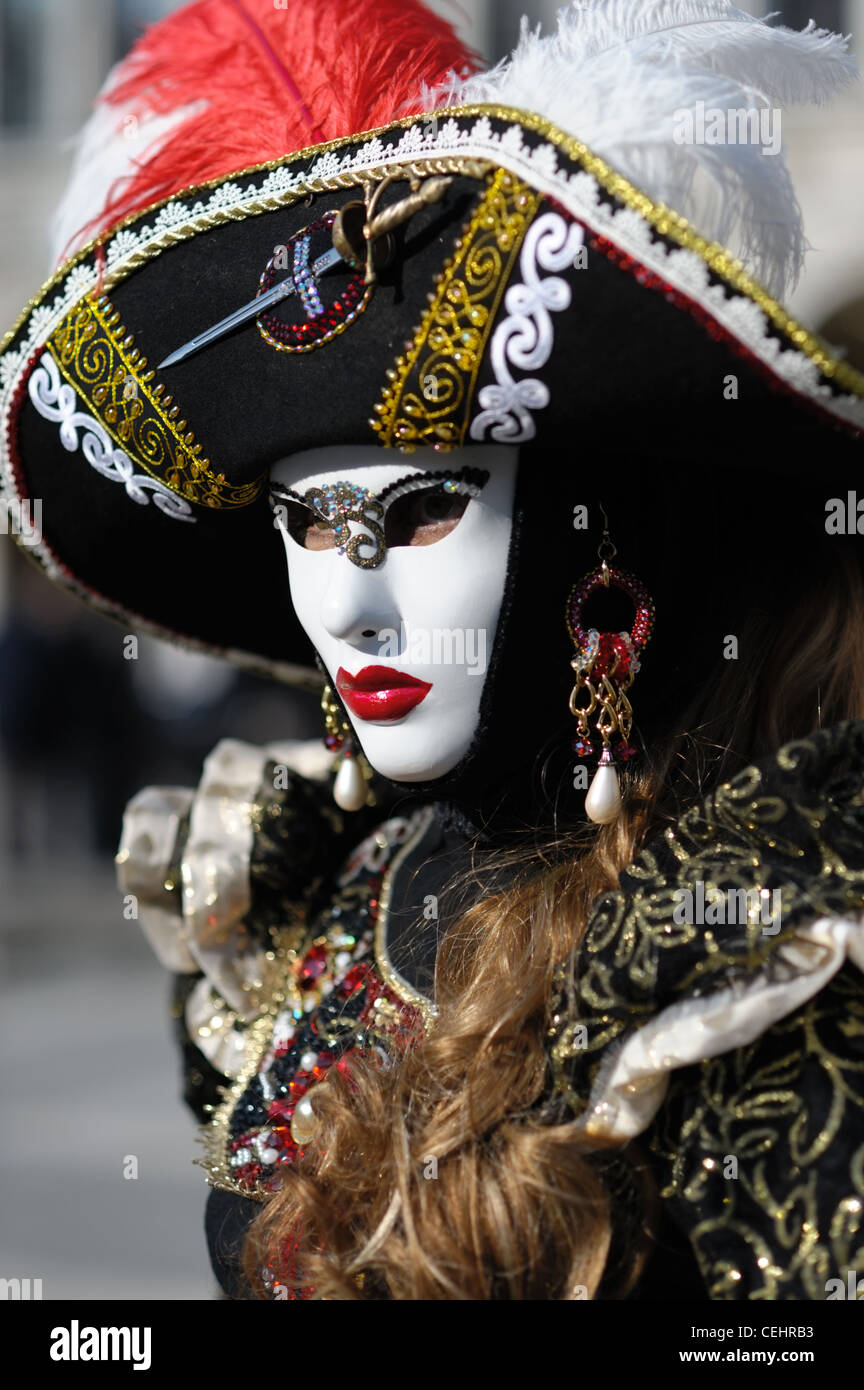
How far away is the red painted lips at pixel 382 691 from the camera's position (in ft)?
5.22

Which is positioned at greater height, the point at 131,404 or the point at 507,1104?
the point at 131,404

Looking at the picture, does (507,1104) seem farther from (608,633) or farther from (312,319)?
(312,319)

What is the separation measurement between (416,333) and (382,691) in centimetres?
39

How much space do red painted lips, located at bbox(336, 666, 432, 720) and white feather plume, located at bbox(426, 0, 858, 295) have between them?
1.80 feet

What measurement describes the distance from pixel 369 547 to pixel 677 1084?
0.63 m

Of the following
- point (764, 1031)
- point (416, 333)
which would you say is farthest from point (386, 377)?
point (764, 1031)

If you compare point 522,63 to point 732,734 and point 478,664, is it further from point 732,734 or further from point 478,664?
point 732,734

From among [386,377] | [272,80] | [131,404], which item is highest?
[272,80]

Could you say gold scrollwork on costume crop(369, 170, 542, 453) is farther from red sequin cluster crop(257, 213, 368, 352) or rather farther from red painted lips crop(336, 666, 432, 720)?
red painted lips crop(336, 666, 432, 720)

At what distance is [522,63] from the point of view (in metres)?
1.44

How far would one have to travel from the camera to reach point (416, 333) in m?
1.47

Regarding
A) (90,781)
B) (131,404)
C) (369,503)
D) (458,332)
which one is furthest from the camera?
(90,781)

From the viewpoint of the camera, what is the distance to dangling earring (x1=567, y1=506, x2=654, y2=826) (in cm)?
159
